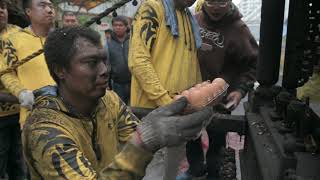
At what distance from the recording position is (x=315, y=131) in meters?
2.58

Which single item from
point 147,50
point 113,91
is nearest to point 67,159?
point 113,91

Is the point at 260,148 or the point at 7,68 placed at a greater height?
the point at 7,68

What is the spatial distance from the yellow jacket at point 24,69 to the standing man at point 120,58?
10.5 ft

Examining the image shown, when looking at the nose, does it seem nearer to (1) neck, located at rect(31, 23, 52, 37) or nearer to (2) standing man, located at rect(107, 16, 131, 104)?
(1) neck, located at rect(31, 23, 52, 37)

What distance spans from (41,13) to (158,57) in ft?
3.80

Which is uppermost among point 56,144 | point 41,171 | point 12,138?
point 56,144

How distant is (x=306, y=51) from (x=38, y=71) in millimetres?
2178

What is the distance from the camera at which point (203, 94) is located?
228 centimetres

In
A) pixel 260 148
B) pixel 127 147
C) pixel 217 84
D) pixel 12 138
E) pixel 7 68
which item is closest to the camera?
pixel 127 147

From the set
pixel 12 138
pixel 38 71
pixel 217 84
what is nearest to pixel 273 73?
pixel 217 84

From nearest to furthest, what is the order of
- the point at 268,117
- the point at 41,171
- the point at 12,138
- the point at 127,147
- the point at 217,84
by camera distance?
the point at 127,147 → the point at 41,171 → the point at 217,84 → the point at 268,117 → the point at 12,138

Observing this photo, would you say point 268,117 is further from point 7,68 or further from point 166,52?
point 7,68

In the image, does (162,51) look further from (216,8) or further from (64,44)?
(64,44)

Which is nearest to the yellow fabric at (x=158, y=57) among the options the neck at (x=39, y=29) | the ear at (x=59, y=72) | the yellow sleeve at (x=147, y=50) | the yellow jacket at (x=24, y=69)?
the yellow sleeve at (x=147, y=50)
